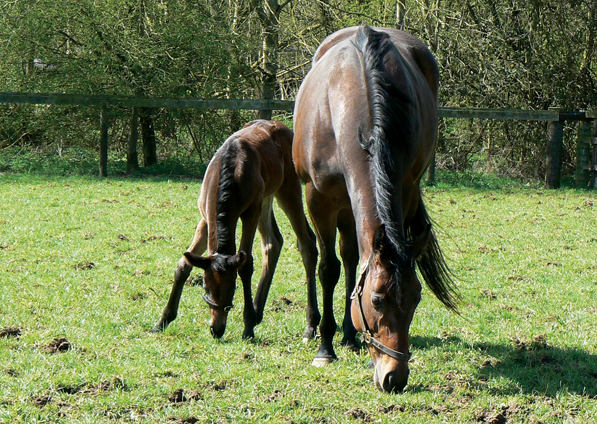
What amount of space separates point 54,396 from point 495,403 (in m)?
2.31

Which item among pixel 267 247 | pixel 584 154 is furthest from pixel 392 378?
pixel 584 154

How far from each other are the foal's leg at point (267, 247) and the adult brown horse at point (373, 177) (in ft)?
2.74

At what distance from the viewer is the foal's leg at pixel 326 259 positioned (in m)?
4.34

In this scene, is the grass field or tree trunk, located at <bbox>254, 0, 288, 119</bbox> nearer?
the grass field

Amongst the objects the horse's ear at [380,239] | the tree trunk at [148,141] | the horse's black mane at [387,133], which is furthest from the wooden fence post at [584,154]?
the horse's ear at [380,239]

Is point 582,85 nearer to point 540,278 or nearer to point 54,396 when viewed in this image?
point 540,278

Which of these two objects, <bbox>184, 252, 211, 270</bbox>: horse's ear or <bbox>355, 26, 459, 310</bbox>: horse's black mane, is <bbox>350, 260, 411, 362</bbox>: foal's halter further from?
<bbox>184, 252, 211, 270</bbox>: horse's ear

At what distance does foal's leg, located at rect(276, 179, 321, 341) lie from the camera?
491 cm

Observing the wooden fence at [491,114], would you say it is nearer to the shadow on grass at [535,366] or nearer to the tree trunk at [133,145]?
the tree trunk at [133,145]

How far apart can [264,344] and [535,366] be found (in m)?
1.73

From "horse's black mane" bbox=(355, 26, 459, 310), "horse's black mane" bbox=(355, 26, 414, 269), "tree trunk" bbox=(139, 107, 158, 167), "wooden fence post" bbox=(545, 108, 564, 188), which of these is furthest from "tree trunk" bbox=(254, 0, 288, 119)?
"horse's black mane" bbox=(355, 26, 414, 269)

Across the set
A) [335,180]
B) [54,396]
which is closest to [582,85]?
[335,180]

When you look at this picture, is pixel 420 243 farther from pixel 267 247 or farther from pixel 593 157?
pixel 593 157

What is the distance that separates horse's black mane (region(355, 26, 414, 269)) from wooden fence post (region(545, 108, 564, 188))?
9688 millimetres
